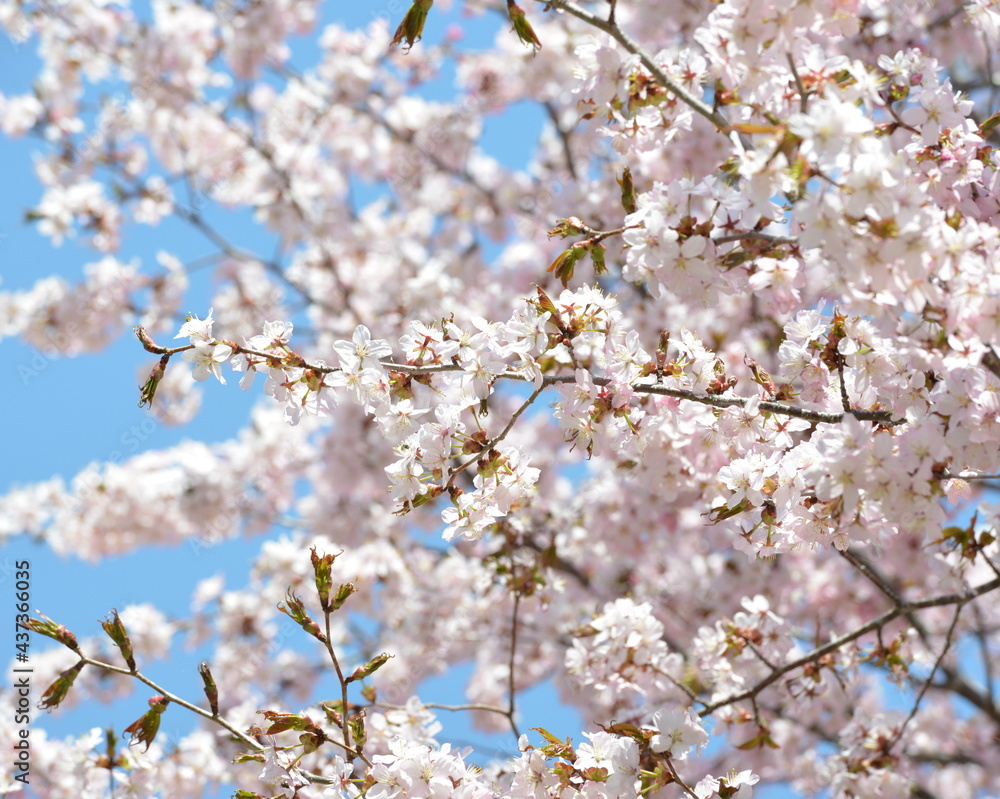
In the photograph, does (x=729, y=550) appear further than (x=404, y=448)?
Yes

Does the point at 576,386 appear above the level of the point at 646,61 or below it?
below

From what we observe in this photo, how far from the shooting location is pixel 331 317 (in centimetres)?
703

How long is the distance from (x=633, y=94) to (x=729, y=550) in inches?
149

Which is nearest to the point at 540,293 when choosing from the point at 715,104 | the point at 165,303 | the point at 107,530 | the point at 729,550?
the point at 715,104

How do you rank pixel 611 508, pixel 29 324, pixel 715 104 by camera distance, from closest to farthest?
1. pixel 715 104
2. pixel 611 508
3. pixel 29 324

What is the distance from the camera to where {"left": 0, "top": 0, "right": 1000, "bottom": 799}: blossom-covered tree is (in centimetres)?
182

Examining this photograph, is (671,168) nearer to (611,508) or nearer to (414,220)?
(611,508)

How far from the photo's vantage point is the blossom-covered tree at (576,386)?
71.6 inches

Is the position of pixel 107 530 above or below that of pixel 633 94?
above

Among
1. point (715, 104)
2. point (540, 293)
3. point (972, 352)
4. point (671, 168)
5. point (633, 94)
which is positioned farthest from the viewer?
point (671, 168)

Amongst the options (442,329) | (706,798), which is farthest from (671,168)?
(706,798)

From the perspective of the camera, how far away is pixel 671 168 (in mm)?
3350

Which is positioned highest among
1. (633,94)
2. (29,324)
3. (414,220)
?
(414,220)

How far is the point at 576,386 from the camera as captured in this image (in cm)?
194
